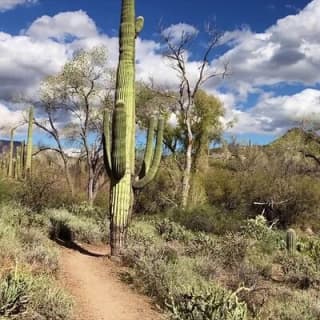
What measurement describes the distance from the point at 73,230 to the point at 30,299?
7557 mm

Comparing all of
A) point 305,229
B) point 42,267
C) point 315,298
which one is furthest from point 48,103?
point 315,298

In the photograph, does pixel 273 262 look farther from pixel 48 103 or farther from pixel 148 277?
pixel 48 103

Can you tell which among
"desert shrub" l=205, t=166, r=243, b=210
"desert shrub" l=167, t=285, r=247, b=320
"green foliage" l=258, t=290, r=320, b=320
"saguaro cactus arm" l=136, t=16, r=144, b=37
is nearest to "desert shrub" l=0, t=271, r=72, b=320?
"desert shrub" l=167, t=285, r=247, b=320

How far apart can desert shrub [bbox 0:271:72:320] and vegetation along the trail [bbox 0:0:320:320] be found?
0.06 ft

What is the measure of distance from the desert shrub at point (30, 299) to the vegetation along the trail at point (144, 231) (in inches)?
0.7

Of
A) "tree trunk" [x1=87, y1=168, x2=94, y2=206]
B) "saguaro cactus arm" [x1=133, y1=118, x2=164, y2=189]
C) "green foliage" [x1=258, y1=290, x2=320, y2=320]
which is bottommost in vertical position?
"green foliage" [x1=258, y1=290, x2=320, y2=320]

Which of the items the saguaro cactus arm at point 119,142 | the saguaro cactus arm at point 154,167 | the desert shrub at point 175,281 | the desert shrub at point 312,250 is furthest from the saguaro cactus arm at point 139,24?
the desert shrub at point 312,250

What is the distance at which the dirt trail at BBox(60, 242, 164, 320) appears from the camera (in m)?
6.97

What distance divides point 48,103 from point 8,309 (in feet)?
77.9

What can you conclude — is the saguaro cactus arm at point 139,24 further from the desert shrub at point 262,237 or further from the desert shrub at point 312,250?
the desert shrub at point 312,250

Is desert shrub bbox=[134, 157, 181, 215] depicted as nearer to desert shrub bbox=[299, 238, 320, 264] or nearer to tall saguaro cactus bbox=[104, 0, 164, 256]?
desert shrub bbox=[299, 238, 320, 264]

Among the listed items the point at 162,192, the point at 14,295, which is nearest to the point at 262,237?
the point at 162,192

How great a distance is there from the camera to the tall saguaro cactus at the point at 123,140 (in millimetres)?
10500

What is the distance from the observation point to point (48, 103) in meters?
28.3
